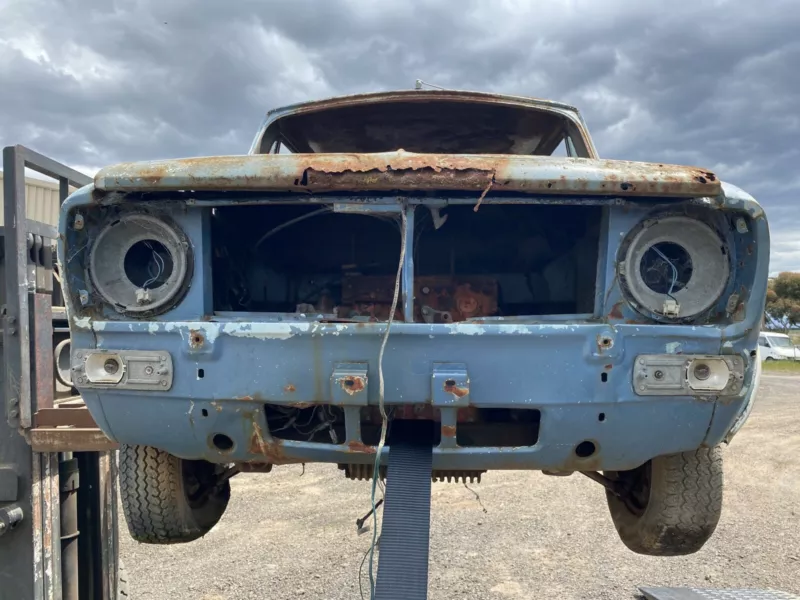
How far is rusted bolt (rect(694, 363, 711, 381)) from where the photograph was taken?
69.8 inches

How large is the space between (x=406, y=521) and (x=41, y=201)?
4781mm

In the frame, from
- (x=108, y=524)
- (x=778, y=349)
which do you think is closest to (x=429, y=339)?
A: (x=108, y=524)

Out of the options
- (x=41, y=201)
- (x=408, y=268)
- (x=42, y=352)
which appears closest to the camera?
(x=408, y=268)

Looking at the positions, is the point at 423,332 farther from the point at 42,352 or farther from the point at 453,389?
the point at 42,352

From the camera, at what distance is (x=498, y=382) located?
1764 millimetres

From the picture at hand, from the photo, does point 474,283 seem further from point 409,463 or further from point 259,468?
point 259,468

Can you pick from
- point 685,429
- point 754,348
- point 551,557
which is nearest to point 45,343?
point 685,429

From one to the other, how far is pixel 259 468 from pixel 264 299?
0.68 m

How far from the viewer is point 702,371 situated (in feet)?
5.82

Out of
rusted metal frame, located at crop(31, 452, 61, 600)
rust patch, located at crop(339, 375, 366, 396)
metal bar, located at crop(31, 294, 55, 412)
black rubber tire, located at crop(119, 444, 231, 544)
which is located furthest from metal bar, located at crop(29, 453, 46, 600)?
rust patch, located at crop(339, 375, 366, 396)

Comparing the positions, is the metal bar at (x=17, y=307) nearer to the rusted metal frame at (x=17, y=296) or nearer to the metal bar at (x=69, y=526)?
the rusted metal frame at (x=17, y=296)

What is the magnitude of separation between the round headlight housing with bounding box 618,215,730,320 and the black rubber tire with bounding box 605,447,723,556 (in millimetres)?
591

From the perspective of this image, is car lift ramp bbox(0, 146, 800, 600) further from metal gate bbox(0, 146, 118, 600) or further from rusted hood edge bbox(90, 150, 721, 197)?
rusted hood edge bbox(90, 150, 721, 197)

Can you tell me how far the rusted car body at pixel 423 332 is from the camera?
1.75 meters
